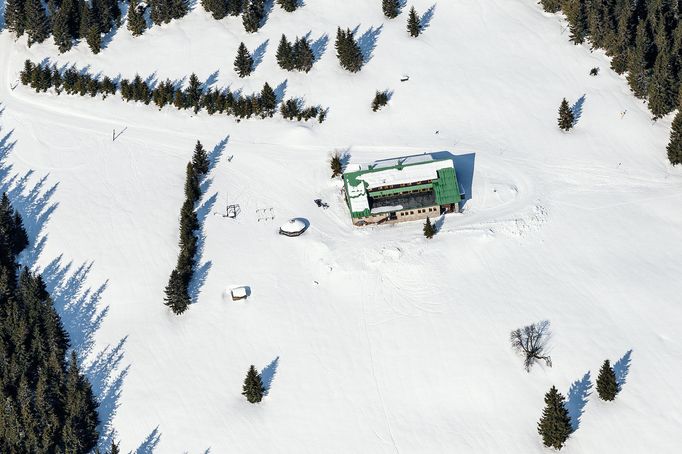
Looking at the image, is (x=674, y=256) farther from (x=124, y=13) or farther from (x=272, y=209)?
(x=124, y=13)

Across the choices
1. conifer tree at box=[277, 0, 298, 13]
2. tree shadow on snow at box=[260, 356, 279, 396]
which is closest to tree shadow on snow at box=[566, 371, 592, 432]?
tree shadow on snow at box=[260, 356, 279, 396]

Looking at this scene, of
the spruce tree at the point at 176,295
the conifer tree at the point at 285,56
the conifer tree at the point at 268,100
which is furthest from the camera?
the conifer tree at the point at 285,56

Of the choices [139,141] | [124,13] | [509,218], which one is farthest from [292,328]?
[124,13]

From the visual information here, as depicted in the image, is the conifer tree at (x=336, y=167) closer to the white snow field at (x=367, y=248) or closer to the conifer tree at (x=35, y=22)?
the white snow field at (x=367, y=248)

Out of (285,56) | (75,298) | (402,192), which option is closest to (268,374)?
(75,298)

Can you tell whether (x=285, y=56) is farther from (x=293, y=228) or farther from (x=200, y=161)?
(x=293, y=228)

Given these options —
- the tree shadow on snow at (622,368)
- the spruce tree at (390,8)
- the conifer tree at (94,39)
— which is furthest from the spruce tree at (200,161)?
the tree shadow on snow at (622,368)

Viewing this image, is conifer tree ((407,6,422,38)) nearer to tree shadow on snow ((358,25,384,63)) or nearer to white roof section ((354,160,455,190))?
tree shadow on snow ((358,25,384,63))
